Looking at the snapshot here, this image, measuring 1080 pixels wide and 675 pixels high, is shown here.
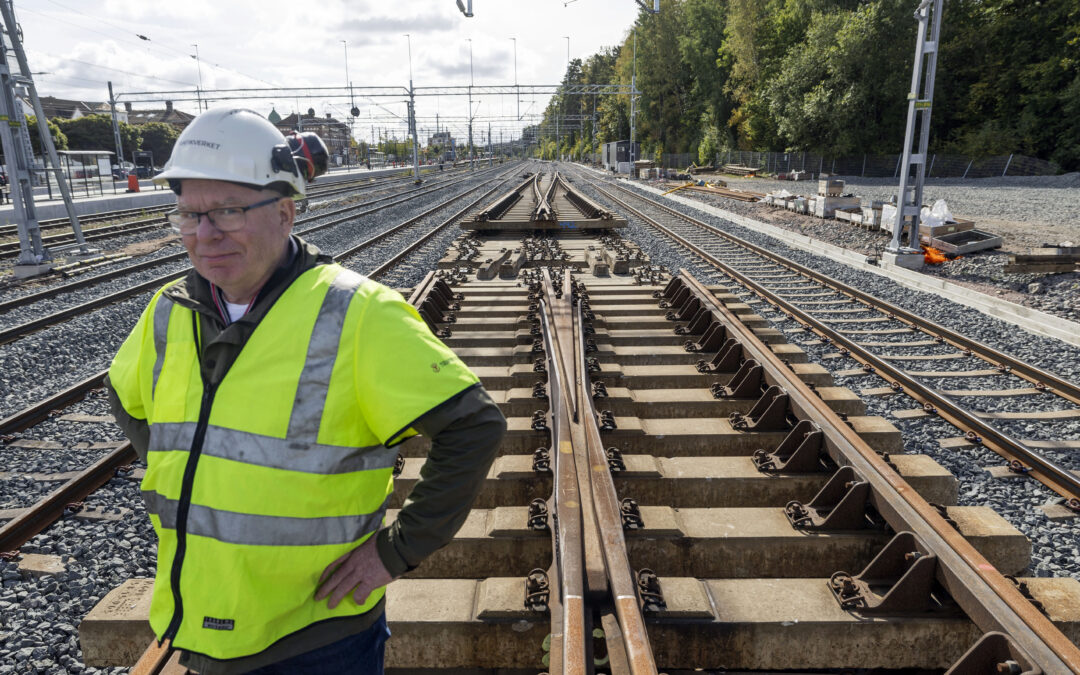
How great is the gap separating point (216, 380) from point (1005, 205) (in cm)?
2454

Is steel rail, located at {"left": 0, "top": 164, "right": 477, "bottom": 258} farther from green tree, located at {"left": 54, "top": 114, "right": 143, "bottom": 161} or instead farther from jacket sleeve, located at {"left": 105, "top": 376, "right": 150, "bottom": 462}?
green tree, located at {"left": 54, "top": 114, "right": 143, "bottom": 161}

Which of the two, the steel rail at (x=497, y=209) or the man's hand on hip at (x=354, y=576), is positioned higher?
the steel rail at (x=497, y=209)

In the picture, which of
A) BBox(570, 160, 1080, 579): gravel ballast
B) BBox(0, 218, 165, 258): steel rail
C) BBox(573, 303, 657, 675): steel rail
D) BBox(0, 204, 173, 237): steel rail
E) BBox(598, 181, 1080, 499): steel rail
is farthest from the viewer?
BBox(0, 204, 173, 237): steel rail

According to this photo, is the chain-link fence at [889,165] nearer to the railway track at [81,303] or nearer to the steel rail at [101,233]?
the railway track at [81,303]

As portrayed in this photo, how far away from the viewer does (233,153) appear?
1591mm

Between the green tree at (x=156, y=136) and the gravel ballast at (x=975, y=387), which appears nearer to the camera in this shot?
the gravel ballast at (x=975, y=387)

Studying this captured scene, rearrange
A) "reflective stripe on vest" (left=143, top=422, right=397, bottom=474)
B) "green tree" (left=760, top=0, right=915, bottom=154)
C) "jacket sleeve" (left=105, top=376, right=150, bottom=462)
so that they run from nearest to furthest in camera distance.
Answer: "reflective stripe on vest" (left=143, top=422, right=397, bottom=474), "jacket sleeve" (left=105, top=376, right=150, bottom=462), "green tree" (left=760, top=0, right=915, bottom=154)

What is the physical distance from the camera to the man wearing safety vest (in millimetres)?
1490

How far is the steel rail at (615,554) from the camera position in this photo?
2.06 m

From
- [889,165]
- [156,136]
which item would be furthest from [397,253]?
[156,136]

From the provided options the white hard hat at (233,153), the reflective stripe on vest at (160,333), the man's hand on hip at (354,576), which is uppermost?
the white hard hat at (233,153)

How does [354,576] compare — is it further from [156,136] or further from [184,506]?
[156,136]

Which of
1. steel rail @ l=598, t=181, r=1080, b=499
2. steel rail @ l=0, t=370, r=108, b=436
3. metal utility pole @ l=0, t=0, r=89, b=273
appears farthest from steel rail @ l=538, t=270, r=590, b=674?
metal utility pole @ l=0, t=0, r=89, b=273

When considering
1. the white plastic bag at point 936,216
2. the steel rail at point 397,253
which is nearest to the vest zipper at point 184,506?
the steel rail at point 397,253
